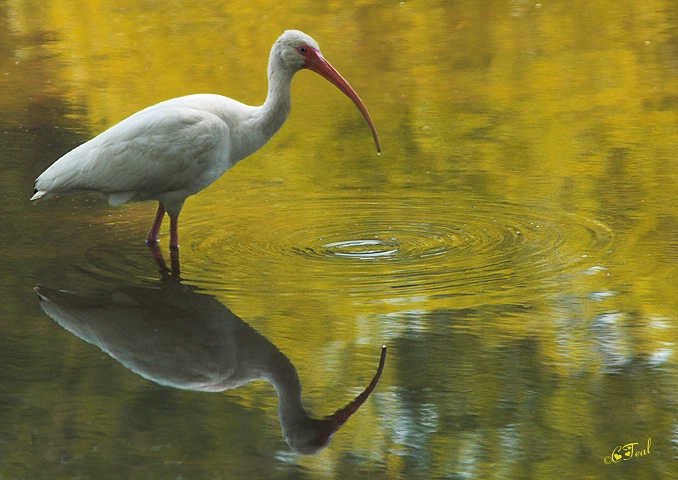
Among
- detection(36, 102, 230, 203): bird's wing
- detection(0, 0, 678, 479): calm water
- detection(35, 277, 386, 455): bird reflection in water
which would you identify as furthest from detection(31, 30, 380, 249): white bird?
detection(35, 277, 386, 455): bird reflection in water

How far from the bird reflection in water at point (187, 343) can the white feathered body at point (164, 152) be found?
95cm

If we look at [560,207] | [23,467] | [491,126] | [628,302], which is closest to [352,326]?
[628,302]

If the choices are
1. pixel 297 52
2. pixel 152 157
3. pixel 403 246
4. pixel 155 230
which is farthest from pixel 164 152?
pixel 403 246

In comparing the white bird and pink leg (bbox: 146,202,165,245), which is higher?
the white bird

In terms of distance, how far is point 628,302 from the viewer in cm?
781

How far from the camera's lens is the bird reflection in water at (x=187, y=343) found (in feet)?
20.7

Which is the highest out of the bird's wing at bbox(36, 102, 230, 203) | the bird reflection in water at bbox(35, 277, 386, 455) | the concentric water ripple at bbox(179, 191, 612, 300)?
the bird's wing at bbox(36, 102, 230, 203)

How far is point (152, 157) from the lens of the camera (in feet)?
28.9

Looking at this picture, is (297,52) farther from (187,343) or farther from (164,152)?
(187,343)

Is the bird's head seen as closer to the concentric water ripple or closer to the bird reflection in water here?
the concentric water ripple

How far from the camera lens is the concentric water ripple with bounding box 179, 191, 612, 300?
26.9 ft

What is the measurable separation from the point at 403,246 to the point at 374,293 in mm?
1097

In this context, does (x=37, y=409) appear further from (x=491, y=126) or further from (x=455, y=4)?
(x=455, y=4)

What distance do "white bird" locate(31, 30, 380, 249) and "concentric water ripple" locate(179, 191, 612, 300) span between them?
0.58 meters
